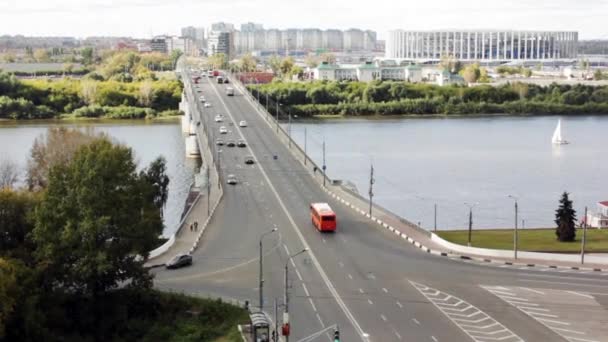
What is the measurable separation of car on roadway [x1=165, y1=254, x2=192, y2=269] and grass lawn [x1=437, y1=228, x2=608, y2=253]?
886 cm

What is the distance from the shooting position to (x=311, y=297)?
73.3 feet

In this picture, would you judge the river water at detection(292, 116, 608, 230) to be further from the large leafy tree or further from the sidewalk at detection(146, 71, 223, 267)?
the large leafy tree

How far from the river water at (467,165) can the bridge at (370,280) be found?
6.44m

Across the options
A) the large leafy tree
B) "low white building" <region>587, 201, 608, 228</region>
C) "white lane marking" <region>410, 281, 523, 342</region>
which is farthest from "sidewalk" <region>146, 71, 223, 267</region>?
"low white building" <region>587, 201, 608, 228</region>

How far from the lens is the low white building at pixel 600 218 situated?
34250 mm

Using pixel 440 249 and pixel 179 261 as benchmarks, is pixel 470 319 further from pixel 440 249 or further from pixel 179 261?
pixel 179 261

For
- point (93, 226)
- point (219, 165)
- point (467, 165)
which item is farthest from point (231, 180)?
point (93, 226)

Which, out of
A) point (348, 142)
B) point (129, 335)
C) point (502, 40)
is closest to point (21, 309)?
point (129, 335)

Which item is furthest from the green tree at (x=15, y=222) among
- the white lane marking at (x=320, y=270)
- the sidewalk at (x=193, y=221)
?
the white lane marking at (x=320, y=270)

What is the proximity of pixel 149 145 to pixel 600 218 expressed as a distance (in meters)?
35.3

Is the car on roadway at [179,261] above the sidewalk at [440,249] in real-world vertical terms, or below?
above

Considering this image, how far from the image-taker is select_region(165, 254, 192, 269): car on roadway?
25.5m

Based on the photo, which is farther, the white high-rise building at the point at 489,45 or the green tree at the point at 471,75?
the white high-rise building at the point at 489,45

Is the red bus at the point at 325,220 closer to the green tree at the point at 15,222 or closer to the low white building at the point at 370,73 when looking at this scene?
the green tree at the point at 15,222
